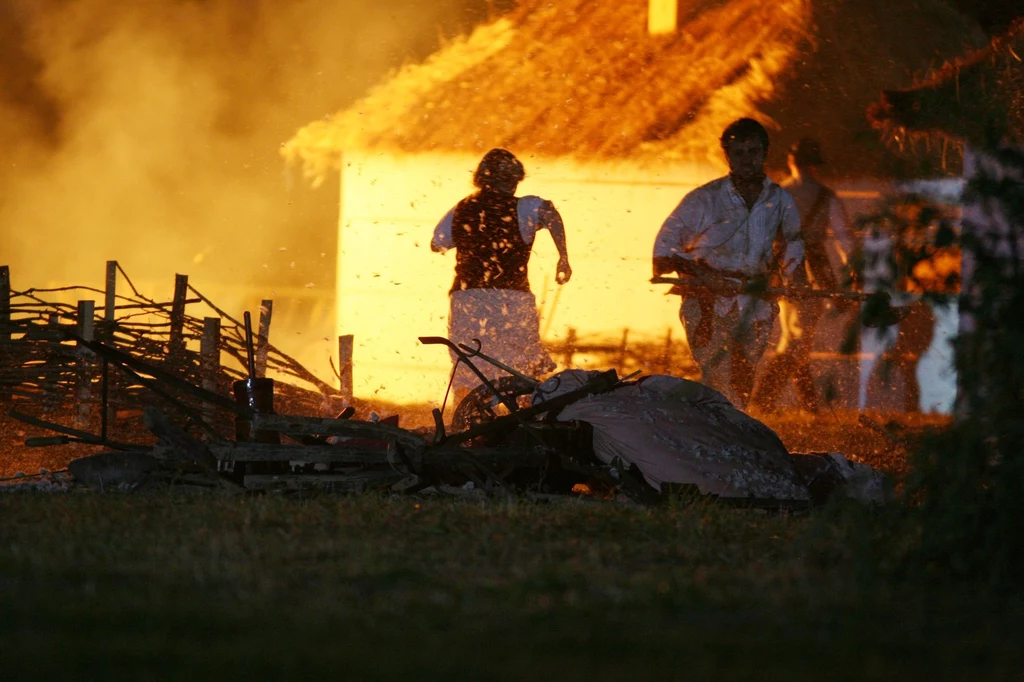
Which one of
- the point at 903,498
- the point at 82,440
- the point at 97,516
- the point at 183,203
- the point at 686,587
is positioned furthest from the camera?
the point at 183,203

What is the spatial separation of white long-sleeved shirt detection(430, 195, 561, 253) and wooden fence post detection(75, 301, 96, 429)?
2.11 metres

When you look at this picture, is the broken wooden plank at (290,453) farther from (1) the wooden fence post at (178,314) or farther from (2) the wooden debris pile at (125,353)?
(1) the wooden fence post at (178,314)

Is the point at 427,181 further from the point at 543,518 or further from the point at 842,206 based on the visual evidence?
the point at 543,518

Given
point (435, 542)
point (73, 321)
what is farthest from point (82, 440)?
point (73, 321)

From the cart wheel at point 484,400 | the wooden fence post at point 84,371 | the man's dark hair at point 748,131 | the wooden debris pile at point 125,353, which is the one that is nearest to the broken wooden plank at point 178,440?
the cart wheel at point 484,400

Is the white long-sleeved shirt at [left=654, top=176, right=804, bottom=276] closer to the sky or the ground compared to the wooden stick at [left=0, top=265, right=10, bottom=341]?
closer to the sky

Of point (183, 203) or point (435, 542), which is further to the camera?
point (183, 203)

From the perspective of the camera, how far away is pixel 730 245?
9.06m

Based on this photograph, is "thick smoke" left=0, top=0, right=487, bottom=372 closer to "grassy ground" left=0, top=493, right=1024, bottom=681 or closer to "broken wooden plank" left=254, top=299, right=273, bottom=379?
"broken wooden plank" left=254, top=299, right=273, bottom=379

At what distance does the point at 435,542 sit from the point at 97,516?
146 cm

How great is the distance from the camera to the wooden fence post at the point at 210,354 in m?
9.03

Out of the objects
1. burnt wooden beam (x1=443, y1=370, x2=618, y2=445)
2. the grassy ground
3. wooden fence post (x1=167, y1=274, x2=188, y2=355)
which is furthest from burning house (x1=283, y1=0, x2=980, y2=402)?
the grassy ground

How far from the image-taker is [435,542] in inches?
209

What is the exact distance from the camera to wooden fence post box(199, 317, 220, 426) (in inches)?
356
